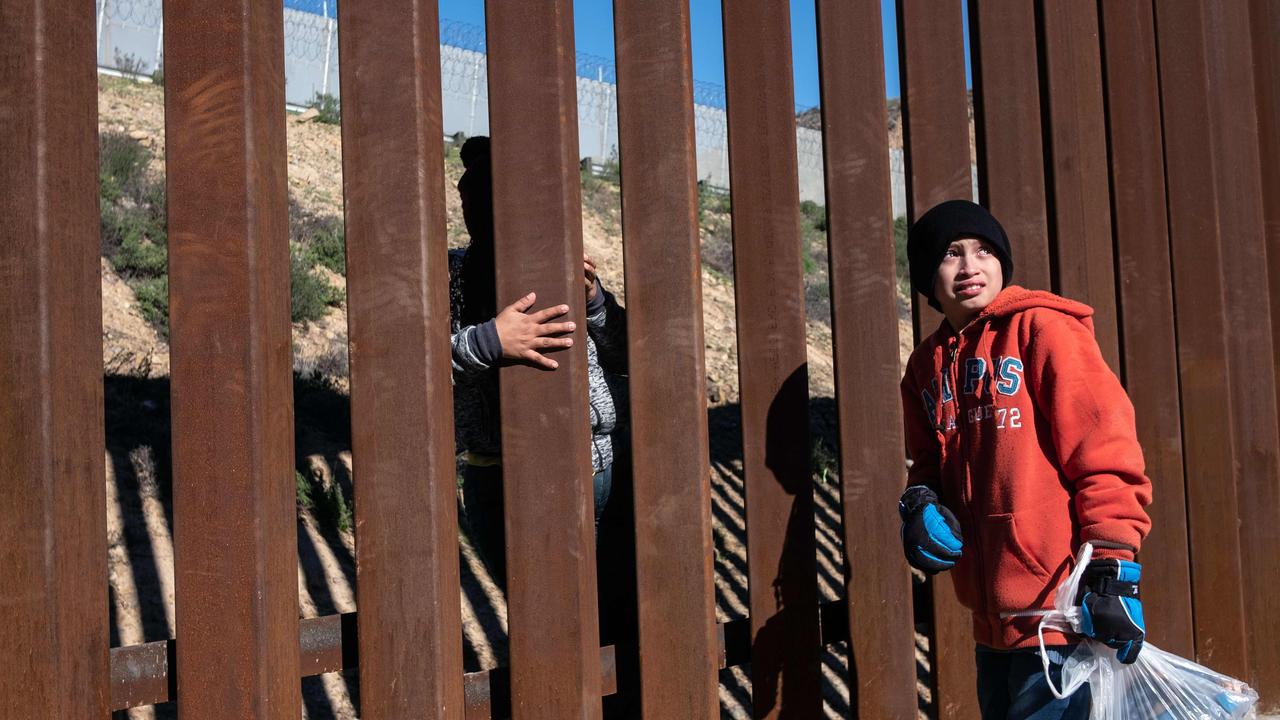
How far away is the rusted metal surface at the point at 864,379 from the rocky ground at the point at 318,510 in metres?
1.79

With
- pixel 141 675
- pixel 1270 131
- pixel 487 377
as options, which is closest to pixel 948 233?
pixel 487 377

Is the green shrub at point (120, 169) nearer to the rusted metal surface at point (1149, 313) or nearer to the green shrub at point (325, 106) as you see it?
the green shrub at point (325, 106)

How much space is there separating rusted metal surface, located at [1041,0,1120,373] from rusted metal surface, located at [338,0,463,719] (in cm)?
222

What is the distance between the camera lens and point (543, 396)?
288 centimetres

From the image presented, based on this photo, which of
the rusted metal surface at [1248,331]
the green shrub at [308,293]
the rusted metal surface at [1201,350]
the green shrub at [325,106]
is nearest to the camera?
the rusted metal surface at [1201,350]

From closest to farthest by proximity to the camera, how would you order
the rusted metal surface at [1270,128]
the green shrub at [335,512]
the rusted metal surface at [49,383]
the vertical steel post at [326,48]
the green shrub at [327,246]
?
the rusted metal surface at [49,383] < the rusted metal surface at [1270,128] < the green shrub at [335,512] < the green shrub at [327,246] < the vertical steel post at [326,48]

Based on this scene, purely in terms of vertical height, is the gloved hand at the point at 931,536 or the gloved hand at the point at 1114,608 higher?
the gloved hand at the point at 931,536

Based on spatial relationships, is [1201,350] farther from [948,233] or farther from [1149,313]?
[948,233]

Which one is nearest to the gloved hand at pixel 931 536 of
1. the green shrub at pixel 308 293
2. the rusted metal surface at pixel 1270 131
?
the rusted metal surface at pixel 1270 131

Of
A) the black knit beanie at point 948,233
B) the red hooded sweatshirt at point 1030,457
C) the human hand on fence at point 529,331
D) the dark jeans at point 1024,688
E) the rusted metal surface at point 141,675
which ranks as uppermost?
the black knit beanie at point 948,233

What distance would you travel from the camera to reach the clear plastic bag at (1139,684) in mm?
2447

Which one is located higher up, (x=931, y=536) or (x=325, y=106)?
(x=325, y=106)

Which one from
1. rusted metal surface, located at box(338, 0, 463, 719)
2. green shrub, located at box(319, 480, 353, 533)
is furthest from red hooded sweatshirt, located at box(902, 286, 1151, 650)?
green shrub, located at box(319, 480, 353, 533)

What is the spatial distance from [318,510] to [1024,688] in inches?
170
